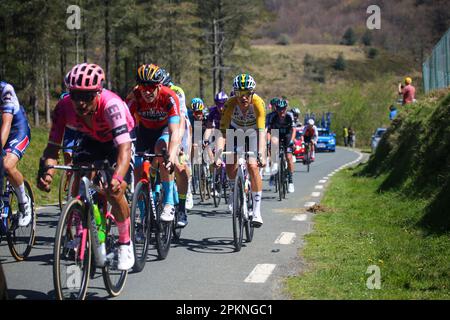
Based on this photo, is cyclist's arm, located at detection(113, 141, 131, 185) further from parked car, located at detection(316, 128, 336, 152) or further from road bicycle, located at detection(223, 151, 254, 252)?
parked car, located at detection(316, 128, 336, 152)

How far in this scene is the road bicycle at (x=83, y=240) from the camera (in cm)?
508

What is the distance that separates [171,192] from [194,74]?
154ft

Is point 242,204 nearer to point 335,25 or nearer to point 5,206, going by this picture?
point 5,206

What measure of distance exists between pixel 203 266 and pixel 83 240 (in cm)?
229

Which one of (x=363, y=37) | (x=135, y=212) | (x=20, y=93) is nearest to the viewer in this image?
(x=135, y=212)

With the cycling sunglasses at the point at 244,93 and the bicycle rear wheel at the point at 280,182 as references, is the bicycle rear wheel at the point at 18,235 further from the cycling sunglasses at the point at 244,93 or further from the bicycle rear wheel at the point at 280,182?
the bicycle rear wheel at the point at 280,182

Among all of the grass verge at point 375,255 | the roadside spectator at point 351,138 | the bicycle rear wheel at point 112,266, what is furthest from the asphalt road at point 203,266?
the roadside spectator at point 351,138

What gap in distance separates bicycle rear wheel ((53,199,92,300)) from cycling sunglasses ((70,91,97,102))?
2.81ft

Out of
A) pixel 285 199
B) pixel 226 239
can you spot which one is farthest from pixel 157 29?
pixel 226 239

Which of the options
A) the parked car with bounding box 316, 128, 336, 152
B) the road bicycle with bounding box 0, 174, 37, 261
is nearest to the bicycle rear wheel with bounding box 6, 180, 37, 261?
the road bicycle with bounding box 0, 174, 37, 261

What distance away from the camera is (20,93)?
3931 centimetres

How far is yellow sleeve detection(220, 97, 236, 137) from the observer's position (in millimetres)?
9492

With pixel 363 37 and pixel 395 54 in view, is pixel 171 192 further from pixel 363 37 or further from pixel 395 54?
pixel 363 37

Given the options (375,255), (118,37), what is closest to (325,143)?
(118,37)
